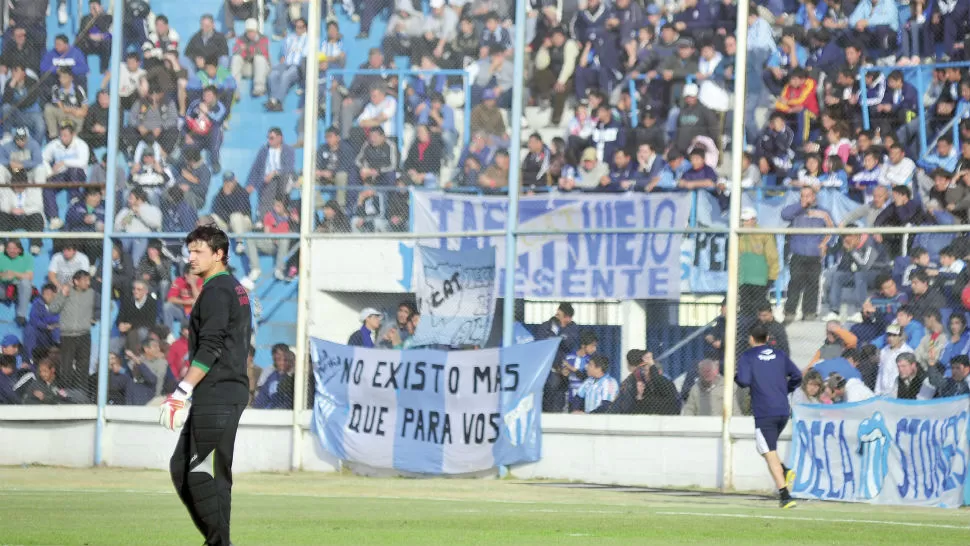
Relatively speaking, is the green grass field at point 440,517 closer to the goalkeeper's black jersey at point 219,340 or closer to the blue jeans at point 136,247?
the goalkeeper's black jersey at point 219,340

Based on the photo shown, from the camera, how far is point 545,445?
66.6 feet

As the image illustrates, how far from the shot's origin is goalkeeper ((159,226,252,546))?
8.55 meters

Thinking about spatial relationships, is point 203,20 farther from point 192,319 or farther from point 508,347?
point 192,319

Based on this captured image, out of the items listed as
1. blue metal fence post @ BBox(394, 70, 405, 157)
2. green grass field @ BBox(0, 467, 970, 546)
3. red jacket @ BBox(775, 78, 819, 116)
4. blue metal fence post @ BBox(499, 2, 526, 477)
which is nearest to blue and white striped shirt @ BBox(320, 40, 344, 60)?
blue metal fence post @ BBox(394, 70, 405, 157)

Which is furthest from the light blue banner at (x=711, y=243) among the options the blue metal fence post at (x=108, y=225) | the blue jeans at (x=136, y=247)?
the blue metal fence post at (x=108, y=225)

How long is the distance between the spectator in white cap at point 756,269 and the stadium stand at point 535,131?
24 millimetres

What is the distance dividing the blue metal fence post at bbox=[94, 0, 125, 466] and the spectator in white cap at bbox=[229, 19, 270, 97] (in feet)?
5.88

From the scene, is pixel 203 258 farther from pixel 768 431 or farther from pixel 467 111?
pixel 467 111

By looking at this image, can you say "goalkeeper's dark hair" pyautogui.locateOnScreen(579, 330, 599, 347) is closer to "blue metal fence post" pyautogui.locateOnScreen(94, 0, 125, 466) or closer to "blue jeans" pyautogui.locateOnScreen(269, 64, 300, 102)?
"blue jeans" pyautogui.locateOnScreen(269, 64, 300, 102)

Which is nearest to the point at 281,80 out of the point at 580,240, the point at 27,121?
the point at 27,121

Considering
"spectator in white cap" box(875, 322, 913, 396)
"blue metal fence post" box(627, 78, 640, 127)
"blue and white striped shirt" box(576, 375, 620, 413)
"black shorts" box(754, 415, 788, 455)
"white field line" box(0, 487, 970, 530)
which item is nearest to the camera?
"white field line" box(0, 487, 970, 530)

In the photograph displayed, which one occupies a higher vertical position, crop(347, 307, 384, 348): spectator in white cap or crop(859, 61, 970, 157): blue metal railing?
crop(859, 61, 970, 157): blue metal railing

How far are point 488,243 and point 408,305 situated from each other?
52.6 inches

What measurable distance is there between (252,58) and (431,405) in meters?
5.58
